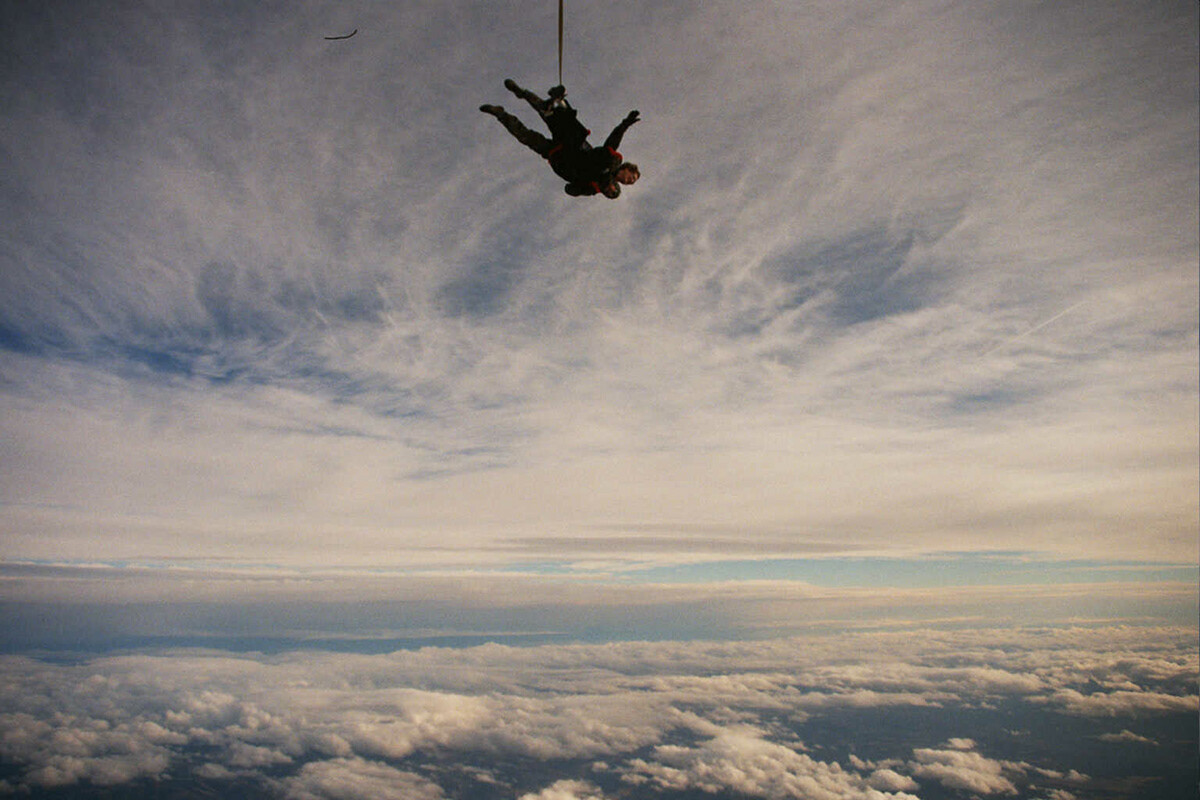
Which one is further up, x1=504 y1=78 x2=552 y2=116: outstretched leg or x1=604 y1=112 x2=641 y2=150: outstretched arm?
x1=504 y1=78 x2=552 y2=116: outstretched leg

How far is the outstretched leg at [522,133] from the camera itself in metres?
10.6

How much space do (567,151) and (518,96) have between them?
60.6 inches

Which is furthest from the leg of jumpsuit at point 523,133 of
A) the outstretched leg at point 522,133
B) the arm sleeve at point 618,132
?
the arm sleeve at point 618,132

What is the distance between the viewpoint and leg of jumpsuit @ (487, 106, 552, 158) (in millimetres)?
10562

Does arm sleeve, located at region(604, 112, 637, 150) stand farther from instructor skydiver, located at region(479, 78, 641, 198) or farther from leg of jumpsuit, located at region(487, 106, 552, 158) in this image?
leg of jumpsuit, located at region(487, 106, 552, 158)

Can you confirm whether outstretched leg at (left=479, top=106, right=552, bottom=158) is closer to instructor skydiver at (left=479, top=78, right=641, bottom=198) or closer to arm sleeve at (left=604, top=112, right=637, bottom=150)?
instructor skydiver at (left=479, top=78, right=641, bottom=198)

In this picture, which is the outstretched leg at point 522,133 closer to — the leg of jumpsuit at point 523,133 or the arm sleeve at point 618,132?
the leg of jumpsuit at point 523,133

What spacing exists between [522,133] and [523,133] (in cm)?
3

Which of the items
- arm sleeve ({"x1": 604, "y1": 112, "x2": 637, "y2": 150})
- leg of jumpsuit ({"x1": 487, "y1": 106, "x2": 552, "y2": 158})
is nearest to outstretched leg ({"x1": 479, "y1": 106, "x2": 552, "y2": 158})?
leg of jumpsuit ({"x1": 487, "y1": 106, "x2": 552, "y2": 158})

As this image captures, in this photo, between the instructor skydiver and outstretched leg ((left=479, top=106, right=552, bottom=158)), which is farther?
outstretched leg ((left=479, top=106, right=552, bottom=158))

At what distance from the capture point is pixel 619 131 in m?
10.1

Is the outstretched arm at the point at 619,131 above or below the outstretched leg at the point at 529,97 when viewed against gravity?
below

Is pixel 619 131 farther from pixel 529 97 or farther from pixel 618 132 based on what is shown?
pixel 529 97

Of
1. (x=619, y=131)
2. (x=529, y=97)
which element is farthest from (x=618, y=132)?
(x=529, y=97)
